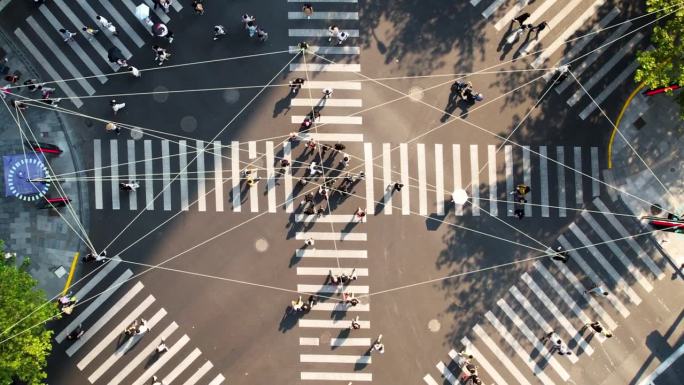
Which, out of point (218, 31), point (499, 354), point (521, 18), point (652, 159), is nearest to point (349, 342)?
point (499, 354)

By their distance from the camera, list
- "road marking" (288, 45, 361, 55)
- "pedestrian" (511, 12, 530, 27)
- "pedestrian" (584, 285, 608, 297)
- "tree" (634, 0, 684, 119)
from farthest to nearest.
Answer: "road marking" (288, 45, 361, 55) → "pedestrian" (511, 12, 530, 27) → "pedestrian" (584, 285, 608, 297) → "tree" (634, 0, 684, 119)

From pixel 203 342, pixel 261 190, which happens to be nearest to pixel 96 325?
pixel 203 342

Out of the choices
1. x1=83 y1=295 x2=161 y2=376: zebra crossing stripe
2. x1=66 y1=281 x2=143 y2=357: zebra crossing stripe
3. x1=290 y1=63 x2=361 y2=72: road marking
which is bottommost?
x1=83 y1=295 x2=161 y2=376: zebra crossing stripe

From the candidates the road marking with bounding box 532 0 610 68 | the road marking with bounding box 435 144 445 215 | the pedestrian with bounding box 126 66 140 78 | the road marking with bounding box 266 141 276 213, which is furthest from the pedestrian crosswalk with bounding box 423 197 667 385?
the pedestrian with bounding box 126 66 140 78

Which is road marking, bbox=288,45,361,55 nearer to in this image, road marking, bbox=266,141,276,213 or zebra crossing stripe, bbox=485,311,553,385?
road marking, bbox=266,141,276,213

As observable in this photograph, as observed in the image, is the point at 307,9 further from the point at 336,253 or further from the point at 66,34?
the point at 336,253

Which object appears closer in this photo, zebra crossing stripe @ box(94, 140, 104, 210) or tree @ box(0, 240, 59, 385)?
tree @ box(0, 240, 59, 385)
